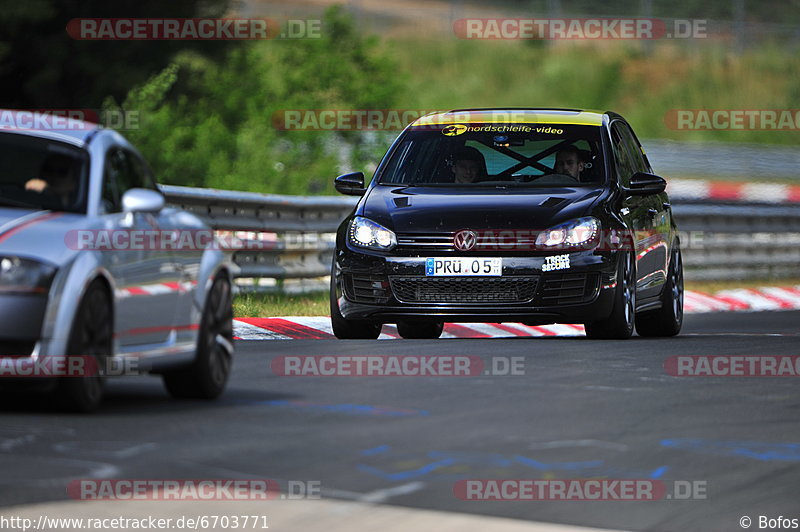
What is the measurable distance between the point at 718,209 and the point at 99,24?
1852 cm

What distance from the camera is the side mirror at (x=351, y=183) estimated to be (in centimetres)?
1420

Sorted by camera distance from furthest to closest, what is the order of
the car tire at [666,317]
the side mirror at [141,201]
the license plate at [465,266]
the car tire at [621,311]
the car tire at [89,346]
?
the car tire at [666,317] → the car tire at [621,311] → the license plate at [465,266] → the side mirror at [141,201] → the car tire at [89,346]

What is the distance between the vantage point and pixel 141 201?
30.1 feet

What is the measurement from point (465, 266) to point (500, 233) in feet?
1.05

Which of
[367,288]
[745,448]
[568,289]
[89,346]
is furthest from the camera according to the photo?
[367,288]

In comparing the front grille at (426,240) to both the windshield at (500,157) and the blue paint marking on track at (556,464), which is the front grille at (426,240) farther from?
the blue paint marking on track at (556,464)

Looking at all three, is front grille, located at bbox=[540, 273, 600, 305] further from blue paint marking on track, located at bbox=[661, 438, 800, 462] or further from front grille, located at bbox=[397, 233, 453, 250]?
blue paint marking on track, located at bbox=[661, 438, 800, 462]

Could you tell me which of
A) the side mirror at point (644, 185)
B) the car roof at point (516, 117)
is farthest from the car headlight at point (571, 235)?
the car roof at point (516, 117)

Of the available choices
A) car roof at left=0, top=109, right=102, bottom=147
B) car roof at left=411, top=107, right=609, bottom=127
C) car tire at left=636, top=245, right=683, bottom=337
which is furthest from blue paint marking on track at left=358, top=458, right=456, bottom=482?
car tire at left=636, top=245, right=683, bottom=337

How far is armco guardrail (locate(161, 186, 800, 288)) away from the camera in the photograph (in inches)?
698

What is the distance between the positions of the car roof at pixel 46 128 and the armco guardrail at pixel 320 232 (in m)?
6.38

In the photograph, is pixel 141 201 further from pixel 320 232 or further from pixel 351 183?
pixel 320 232

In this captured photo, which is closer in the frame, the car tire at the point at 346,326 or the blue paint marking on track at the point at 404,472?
the blue paint marking on track at the point at 404,472

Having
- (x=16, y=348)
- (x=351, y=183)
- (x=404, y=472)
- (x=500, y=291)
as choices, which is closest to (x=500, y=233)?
(x=500, y=291)
